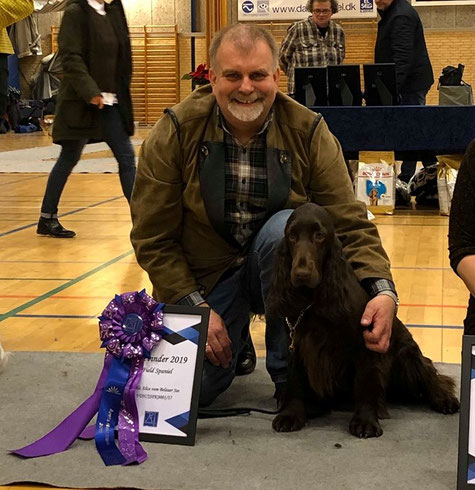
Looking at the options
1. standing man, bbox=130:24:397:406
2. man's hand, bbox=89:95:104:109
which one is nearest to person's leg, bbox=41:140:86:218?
man's hand, bbox=89:95:104:109

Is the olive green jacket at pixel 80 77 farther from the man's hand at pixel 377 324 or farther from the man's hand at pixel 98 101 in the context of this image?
the man's hand at pixel 377 324

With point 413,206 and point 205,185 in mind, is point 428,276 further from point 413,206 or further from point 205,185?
point 413,206

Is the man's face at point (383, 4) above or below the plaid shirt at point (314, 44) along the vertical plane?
above

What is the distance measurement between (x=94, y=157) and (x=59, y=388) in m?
9.44

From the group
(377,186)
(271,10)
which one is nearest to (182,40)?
(271,10)

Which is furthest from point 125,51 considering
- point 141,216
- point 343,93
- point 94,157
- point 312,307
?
point 94,157

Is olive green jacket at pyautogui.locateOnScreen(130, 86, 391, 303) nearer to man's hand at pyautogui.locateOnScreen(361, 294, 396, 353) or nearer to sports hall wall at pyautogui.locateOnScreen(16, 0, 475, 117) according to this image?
man's hand at pyautogui.locateOnScreen(361, 294, 396, 353)

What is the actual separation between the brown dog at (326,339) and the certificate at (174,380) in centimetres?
22

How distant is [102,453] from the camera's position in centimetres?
211

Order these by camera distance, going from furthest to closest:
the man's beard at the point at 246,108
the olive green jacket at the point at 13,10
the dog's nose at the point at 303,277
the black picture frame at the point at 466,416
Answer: the olive green jacket at the point at 13,10, the man's beard at the point at 246,108, the dog's nose at the point at 303,277, the black picture frame at the point at 466,416

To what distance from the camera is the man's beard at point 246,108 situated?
2316 millimetres

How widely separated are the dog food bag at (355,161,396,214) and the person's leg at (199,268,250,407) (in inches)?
149

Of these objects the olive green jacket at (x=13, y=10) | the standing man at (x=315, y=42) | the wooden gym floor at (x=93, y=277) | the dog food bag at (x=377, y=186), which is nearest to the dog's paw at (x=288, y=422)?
the wooden gym floor at (x=93, y=277)

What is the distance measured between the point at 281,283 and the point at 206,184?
0.40 metres
